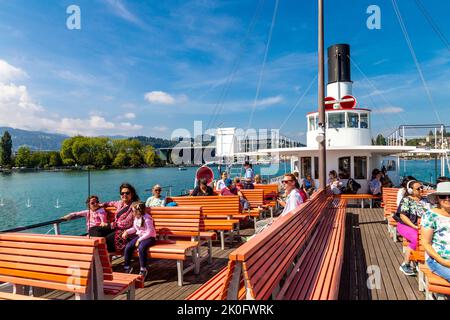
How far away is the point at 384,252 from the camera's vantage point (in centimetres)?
585

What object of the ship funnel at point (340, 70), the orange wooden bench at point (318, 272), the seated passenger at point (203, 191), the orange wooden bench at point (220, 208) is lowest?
the orange wooden bench at point (318, 272)

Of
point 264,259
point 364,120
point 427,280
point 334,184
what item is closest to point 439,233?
point 427,280

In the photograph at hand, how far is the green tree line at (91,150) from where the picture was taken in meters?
84.2

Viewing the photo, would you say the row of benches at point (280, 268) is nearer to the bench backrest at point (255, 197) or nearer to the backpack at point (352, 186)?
the bench backrest at point (255, 197)

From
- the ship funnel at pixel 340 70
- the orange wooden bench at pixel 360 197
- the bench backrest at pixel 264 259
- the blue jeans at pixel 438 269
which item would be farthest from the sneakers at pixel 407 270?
the ship funnel at pixel 340 70

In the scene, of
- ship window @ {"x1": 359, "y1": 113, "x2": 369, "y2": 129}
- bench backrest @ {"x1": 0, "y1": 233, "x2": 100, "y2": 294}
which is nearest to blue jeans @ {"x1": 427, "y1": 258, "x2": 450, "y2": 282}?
bench backrest @ {"x1": 0, "y1": 233, "x2": 100, "y2": 294}

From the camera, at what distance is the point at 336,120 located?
1379cm

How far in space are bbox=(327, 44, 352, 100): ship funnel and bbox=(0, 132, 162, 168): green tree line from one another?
64926 mm

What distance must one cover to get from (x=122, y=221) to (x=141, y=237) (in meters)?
Answer: 0.55

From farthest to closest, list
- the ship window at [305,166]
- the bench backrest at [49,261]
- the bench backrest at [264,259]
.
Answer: the ship window at [305,166]
the bench backrest at [49,261]
the bench backrest at [264,259]

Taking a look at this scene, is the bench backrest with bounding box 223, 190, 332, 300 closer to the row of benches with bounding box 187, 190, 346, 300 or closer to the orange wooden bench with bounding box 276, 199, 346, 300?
the row of benches with bounding box 187, 190, 346, 300

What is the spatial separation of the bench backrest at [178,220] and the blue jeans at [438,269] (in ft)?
10.3

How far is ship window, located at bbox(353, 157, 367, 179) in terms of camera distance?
1323 centimetres

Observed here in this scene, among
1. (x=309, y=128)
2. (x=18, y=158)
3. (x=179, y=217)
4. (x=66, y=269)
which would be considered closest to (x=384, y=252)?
(x=179, y=217)
